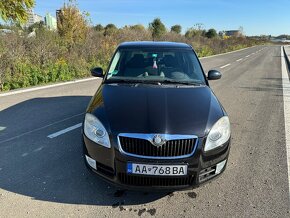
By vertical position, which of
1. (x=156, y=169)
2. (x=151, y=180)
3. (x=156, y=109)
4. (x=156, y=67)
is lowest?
(x=151, y=180)

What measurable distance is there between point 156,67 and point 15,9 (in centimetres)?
946

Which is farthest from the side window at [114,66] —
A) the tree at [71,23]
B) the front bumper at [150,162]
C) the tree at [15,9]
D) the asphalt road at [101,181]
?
the tree at [71,23]

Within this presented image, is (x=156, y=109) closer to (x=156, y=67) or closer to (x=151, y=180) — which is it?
(x=151, y=180)

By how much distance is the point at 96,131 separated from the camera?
118 inches

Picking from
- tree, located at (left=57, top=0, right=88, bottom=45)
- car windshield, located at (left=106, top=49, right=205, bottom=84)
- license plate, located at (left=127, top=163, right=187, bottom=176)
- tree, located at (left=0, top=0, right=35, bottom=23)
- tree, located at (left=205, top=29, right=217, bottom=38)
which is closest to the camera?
license plate, located at (left=127, top=163, right=187, bottom=176)

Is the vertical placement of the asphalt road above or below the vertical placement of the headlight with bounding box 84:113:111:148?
below

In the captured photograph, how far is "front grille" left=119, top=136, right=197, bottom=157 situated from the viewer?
2742 mm

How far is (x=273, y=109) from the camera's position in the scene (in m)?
7.16

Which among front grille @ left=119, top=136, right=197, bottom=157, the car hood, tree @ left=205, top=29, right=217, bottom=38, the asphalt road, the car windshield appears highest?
tree @ left=205, top=29, right=217, bottom=38

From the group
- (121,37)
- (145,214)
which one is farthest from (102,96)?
(121,37)

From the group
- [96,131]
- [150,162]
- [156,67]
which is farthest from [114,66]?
[150,162]

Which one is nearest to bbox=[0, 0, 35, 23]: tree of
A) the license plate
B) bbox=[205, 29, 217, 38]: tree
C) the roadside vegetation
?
the roadside vegetation

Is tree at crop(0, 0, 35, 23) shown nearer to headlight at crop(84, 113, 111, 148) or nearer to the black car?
the black car

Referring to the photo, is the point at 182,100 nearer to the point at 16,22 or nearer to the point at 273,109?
the point at 273,109
